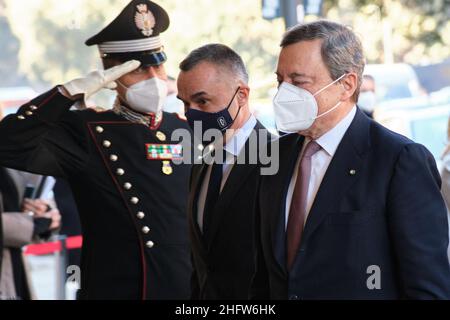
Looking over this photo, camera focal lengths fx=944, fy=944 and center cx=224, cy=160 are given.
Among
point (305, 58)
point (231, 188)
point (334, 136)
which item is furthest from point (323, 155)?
point (231, 188)

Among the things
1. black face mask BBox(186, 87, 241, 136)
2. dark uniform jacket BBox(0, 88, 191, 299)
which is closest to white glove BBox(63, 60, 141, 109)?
dark uniform jacket BBox(0, 88, 191, 299)

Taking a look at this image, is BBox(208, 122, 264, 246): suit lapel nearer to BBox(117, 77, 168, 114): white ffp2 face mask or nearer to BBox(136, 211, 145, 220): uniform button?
BBox(136, 211, 145, 220): uniform button

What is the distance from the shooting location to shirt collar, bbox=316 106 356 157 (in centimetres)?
324

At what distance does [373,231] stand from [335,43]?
712 millimetres

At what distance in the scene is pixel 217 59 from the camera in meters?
4.30

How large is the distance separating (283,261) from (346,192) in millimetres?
318

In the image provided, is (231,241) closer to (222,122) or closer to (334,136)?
(222,122)

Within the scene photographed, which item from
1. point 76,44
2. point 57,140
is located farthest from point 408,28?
point 76,44

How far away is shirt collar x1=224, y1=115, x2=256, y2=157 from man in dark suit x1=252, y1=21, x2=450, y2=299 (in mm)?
668

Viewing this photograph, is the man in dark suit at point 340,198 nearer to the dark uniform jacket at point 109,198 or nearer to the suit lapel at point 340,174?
the suit lapel at point 340,174

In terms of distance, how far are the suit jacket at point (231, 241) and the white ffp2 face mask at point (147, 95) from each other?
2.44 feet

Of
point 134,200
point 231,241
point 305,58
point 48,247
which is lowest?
point 48,247

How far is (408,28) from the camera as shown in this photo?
500 inches

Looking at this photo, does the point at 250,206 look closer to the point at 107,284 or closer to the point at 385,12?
the point at 107,284
